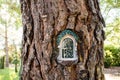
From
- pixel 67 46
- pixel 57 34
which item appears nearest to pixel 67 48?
pixel 67 46

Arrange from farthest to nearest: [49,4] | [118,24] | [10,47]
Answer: [10,47]
[118,24]
[49,4]

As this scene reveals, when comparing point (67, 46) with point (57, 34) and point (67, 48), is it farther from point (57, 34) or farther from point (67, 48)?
point (57, 34)

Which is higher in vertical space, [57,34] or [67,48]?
[57,34]

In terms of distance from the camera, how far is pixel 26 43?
93.0 inches

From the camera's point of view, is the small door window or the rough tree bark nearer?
the rough tree bark

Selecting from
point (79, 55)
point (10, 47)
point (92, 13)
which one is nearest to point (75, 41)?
point (79, 55)

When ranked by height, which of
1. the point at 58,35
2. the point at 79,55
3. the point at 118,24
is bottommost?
the point at 79,55

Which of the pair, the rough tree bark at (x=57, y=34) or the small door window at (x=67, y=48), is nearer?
the rough tree bark at (x=57, y=34)

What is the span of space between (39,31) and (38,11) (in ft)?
0.56

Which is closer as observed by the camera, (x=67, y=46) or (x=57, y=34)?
(x=57, y=34)

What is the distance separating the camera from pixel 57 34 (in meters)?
2.26

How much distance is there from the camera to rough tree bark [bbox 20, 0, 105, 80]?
223 centimetres

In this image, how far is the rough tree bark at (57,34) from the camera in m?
2.23

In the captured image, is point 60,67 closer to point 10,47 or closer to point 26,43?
point 26,43
